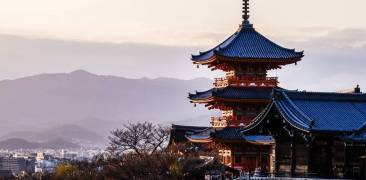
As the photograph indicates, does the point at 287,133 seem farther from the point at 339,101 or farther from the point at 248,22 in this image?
the point at 248,22

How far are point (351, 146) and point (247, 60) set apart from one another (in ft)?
63.8

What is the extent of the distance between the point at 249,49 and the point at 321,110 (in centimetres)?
1862

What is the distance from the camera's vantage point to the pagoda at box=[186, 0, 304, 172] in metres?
62.0

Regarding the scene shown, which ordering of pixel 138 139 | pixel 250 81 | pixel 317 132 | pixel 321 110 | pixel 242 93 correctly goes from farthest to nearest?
pixel 138 139
pixel 250 81
pixel 242 93
pixel 321 110
pixel 317 132

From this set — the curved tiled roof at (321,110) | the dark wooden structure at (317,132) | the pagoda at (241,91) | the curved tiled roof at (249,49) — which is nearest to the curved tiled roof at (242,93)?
the pagoda at (241,91)

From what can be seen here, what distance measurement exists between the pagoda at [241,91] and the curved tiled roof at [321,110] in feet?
40.6

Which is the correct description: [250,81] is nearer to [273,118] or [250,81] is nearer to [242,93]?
[242,93]

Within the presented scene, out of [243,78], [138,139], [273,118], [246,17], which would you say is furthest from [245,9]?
[138,139]

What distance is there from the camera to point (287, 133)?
47875 mm

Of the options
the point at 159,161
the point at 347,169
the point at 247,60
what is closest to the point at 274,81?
the point at 247,60

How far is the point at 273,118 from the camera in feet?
160

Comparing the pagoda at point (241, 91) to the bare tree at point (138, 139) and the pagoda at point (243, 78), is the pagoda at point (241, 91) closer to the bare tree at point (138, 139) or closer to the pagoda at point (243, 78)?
the pagoda at point (243, 78)

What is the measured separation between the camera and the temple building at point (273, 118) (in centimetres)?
4525

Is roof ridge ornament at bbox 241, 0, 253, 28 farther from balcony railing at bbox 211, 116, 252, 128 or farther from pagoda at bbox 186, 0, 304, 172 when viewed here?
balcony railing at bbox 211, 116, 252, 128
